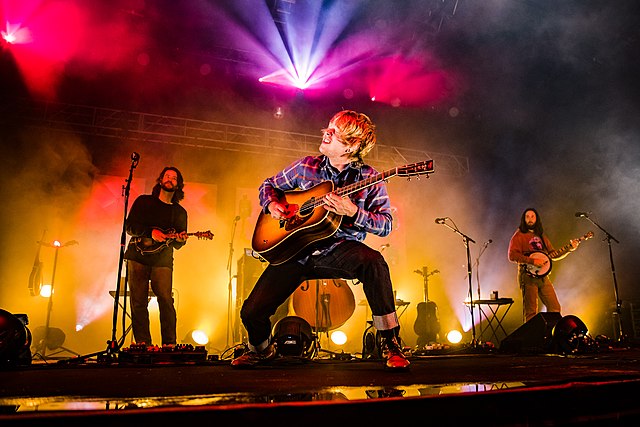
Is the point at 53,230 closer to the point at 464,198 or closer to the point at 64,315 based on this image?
the point at 64,315

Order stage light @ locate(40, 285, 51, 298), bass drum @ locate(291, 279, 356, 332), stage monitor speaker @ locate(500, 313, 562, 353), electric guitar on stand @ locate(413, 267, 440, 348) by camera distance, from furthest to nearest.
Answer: electric guitar on stand @ locate(413, 267, 440, 348) → stage light @ locate(40, 285, 51, 298) → bass drum @ locate(291, 279, 356, 332) → stage monitor speaker @ locate(500, 313, 562, 353)

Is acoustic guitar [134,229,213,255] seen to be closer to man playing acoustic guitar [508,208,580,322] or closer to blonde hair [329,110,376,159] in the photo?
blonde hair [329,110,376,159]

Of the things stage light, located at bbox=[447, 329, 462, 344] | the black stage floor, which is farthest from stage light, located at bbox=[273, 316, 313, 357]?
stage light, located at bbox=[447, 329, 462, 344]

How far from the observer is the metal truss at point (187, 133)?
31.8 feet

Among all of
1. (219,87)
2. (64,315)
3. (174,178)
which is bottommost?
(64,315)

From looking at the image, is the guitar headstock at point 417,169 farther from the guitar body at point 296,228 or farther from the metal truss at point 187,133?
the metal truss at point 187,133

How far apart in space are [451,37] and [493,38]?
0.84 metres

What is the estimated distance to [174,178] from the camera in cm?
597

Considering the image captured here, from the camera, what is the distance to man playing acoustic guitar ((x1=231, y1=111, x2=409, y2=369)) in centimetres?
317

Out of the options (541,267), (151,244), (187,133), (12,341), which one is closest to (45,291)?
(187,133)

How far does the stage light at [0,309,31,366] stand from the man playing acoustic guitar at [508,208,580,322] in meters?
6.78

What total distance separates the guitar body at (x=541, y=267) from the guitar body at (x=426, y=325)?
110 inches

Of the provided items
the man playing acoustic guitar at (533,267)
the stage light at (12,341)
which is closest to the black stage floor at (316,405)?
the stage light at (12,341)

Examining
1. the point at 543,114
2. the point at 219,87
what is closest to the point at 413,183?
the point at 543,114
